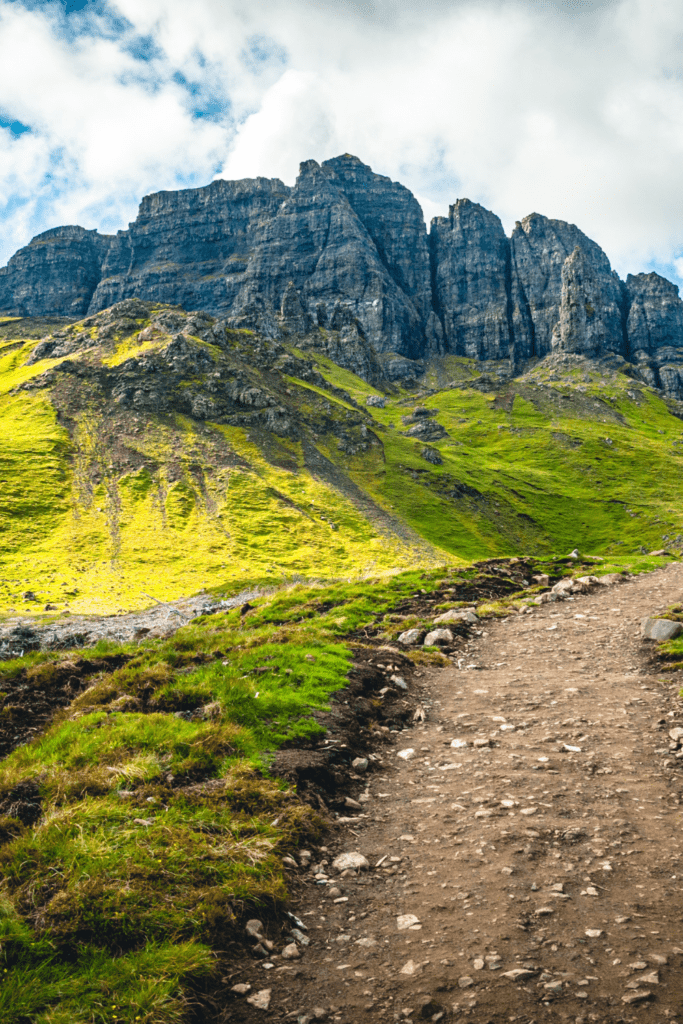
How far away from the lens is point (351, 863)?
859cm

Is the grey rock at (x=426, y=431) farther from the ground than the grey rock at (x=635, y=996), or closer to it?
farther from the ground

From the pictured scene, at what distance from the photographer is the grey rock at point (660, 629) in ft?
59.9

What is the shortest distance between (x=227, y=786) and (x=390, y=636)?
549 inches

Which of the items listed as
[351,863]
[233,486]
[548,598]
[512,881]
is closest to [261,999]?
[351,863]

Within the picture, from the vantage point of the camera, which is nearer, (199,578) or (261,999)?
(261,999)

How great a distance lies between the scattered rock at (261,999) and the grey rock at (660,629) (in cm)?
1723

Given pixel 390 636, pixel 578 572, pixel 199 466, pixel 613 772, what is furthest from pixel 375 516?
pixel 613 772

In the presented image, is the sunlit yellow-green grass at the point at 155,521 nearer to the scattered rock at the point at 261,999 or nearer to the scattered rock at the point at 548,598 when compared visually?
the scattered rock at the point at 548,598

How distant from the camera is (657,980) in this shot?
5.61 metres

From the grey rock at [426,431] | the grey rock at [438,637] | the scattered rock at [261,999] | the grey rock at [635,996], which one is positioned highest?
the grey rock at [426,431]

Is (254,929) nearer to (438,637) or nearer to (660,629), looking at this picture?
(438,637)

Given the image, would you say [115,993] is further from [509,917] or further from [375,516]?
[375,516]

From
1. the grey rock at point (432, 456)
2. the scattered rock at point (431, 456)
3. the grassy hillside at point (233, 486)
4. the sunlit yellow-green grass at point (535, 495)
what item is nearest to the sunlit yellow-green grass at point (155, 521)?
the grassy hillside at point (233, 486)

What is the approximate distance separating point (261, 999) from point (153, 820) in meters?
3.18
